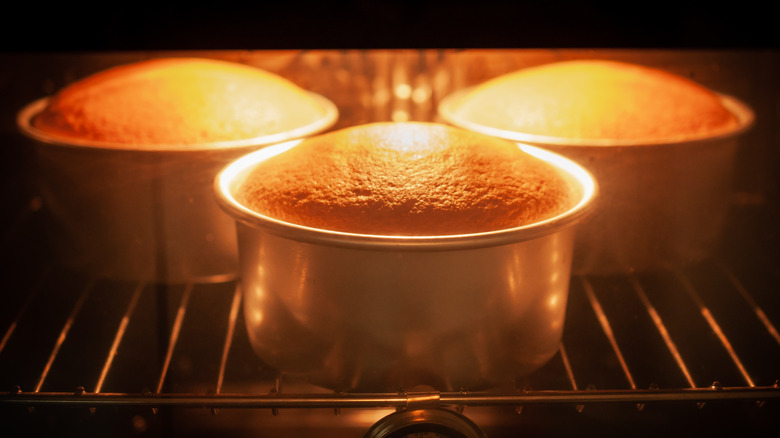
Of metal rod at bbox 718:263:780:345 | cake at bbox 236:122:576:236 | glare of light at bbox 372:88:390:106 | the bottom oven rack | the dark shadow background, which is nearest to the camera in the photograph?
the dark shadow background

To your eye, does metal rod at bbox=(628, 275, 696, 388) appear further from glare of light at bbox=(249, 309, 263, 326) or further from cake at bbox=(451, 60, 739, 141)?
glare of light at bbox=(249, 309, 263, 326)

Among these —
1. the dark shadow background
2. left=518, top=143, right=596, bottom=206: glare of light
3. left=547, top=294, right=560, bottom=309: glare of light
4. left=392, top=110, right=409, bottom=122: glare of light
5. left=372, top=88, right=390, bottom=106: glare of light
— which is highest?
the dark shadow background

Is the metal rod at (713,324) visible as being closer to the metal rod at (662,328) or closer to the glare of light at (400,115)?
the metal rod at (662,328)

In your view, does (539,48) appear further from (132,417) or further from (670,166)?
(132,417)

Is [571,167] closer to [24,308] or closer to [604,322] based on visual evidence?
[604,322]

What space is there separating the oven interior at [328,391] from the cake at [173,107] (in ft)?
0.16

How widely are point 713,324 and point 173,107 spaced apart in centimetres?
80

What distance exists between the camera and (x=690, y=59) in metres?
1.05

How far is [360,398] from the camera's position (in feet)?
2.22

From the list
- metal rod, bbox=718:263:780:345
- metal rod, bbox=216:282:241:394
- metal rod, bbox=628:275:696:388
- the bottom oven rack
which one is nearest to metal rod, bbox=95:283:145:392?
the bottom oven rack

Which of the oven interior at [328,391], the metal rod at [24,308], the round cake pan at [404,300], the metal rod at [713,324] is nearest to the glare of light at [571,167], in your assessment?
the round cake pan at [404,300]

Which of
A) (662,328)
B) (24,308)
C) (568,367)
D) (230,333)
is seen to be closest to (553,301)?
(568,367)

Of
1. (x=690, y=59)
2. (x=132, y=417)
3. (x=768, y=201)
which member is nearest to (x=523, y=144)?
(x=690, y=59)

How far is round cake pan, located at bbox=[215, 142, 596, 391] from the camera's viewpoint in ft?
2.14
